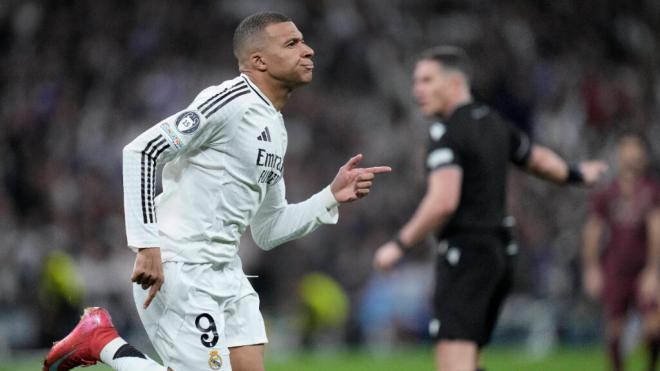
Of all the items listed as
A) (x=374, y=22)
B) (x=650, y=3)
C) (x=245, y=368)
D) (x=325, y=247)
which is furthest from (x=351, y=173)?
(x=650, y=3)

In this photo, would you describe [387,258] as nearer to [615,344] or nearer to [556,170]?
[556,170]

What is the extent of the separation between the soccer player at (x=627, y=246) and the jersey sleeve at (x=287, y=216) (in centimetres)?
497

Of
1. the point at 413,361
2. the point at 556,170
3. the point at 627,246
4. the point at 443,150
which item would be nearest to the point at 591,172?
the point at 556,170

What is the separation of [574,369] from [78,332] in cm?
661

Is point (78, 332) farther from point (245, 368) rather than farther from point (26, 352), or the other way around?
point (26, 352)

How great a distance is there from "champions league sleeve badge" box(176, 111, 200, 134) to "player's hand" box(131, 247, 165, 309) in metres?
0.51

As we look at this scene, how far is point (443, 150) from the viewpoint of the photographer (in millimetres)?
6730

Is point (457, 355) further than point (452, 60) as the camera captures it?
No

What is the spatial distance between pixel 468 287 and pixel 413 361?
606cm

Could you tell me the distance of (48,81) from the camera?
17.0 m

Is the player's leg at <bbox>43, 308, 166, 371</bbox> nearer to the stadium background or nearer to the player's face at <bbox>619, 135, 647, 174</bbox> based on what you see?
the player's face at <bbox>619, 135, 647, 174</bbox>

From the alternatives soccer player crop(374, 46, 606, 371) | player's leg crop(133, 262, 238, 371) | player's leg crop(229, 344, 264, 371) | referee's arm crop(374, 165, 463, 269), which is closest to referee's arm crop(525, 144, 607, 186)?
soccer player crop(374, 46, 606, 371)

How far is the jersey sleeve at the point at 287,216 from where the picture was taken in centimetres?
561

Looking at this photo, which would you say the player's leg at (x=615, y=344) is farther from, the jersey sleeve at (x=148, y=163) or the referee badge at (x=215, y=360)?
the jersey sleeve at (x=148, y=163)
